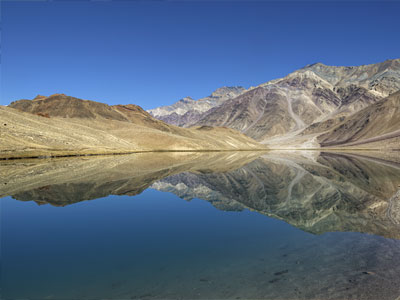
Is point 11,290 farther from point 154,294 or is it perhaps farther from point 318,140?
point 318,140

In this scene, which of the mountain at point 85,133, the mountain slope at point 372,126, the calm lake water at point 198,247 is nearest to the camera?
the calm lake water at point 198,247

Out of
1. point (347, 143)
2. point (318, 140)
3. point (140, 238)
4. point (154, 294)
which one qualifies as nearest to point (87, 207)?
point (140, 238)

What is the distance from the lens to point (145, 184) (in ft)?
85.3

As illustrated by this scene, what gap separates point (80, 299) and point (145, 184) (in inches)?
781

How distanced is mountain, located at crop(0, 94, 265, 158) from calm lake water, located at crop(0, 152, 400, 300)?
155 feet

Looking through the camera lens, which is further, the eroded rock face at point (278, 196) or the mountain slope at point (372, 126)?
the mountain slope at point (372, 126)

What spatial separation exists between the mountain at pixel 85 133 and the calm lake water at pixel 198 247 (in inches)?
1861

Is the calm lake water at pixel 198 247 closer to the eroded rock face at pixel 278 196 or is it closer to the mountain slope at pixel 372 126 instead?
the eroded rock face at pixel 278 196

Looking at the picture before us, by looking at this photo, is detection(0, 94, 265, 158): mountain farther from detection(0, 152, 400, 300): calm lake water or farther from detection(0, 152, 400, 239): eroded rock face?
detection(0, 152, 400, 300): calm lake water

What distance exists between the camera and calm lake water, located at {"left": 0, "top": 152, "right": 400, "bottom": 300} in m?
6.92

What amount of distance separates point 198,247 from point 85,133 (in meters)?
86.1

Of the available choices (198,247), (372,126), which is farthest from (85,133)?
(372,126)

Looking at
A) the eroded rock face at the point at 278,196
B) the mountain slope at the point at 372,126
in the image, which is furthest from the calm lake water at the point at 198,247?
the mountain slope at the point at 372,126

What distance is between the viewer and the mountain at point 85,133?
198ft
